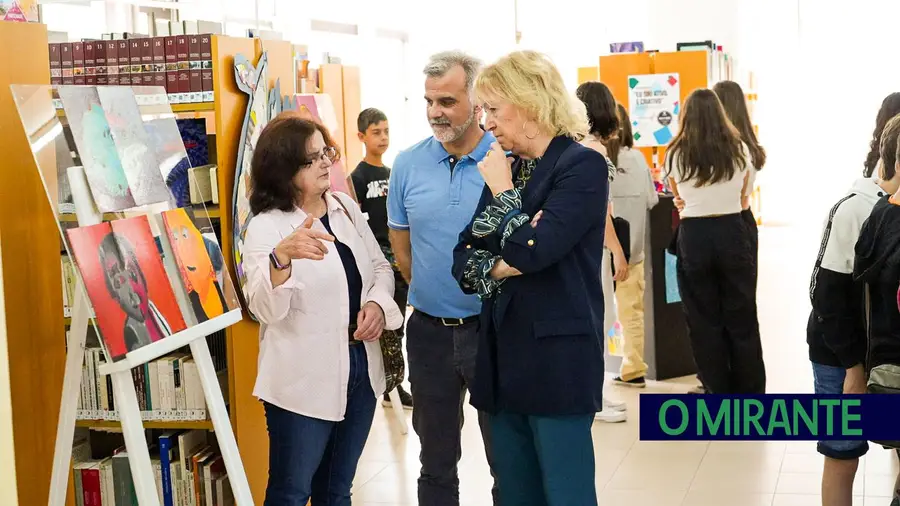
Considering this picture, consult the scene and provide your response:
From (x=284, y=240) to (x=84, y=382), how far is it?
141cm

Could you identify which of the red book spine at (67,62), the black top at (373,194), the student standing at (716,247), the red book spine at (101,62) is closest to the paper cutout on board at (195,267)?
the red book spine at (101,62)

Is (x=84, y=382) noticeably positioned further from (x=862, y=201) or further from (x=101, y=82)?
(x=862, y=201)

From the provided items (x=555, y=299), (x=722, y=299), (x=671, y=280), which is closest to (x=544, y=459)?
(x=555, y=299)

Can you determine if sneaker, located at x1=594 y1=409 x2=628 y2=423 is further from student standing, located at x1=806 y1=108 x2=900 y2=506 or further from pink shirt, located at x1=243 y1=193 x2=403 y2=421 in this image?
pink shirt, located at x1=243 y1=193 x2=403 y2=421

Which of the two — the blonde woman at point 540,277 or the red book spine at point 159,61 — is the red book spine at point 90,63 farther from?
the blonde woman at point 540,277

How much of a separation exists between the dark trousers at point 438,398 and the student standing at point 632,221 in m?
2.80

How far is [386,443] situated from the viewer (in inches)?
223

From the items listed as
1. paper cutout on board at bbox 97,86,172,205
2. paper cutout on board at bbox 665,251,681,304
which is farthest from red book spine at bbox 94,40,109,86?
paper cutout on board at bbox 665,251,681,304

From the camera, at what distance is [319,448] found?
331cm

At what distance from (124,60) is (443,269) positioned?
159 centimetres

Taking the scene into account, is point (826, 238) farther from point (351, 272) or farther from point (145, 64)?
point (145, 64)

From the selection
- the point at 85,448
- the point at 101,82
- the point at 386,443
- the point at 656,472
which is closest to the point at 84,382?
the point at 85,448

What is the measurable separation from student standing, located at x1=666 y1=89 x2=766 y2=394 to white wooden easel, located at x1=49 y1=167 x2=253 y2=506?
3267 mm

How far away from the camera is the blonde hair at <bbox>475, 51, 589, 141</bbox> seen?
2777mm
